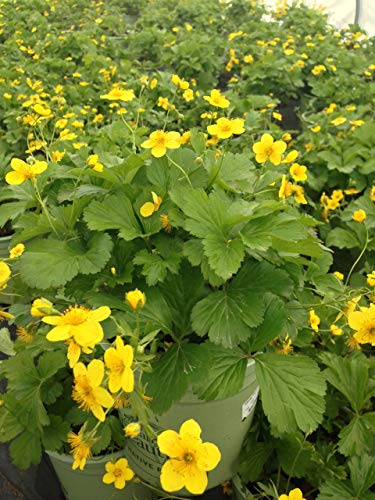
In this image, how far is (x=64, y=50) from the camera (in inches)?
174

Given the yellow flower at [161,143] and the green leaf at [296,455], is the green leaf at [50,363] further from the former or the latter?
the green leaf at [296,455]

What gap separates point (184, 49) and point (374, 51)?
1.91 meters

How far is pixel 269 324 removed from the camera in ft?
2.85

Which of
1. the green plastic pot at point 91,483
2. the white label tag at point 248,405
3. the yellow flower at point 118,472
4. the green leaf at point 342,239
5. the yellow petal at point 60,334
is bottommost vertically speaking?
the green plastic pot at point 91,483

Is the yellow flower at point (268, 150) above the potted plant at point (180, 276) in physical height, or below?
above

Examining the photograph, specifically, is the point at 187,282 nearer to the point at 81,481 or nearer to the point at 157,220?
the point at 157,220

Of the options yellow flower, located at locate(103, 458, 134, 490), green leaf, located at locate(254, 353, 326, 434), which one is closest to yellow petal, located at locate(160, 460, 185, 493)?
green leaf, located at locate(254, 353, 326, 434)

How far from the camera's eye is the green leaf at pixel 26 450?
106cm

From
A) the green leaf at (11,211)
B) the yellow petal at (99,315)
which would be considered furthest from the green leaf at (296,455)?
the green leaf at (11,211)

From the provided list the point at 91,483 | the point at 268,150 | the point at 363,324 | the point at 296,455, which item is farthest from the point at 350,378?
the point at 91,483

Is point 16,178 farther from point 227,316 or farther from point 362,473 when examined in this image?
point 362,473

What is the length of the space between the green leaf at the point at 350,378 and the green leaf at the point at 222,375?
438 millimetres

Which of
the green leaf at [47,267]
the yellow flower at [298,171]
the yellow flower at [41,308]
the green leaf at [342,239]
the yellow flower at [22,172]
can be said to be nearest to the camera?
the yellow flower at [41,308]

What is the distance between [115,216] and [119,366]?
347mm
